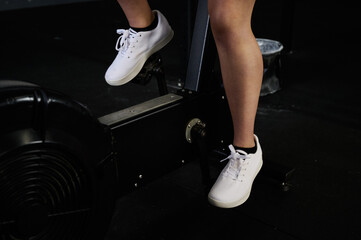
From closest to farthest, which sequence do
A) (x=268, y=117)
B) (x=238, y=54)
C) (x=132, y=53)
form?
(x=238, y=54), (x=132, y=53), (x=268, y=117)

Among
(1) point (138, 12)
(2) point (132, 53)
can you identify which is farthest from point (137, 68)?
(1) point (138, 12)

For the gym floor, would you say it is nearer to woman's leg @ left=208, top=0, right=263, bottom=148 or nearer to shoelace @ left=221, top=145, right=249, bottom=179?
shoelace @ left=221, top=145, right=249, bottom=179

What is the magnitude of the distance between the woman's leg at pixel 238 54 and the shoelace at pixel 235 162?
0.07 metres

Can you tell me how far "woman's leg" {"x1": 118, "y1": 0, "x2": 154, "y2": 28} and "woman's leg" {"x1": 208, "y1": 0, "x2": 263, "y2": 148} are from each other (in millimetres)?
280

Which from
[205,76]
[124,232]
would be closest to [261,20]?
[205,76]

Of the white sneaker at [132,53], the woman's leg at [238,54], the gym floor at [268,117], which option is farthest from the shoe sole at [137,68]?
the gym floor at [268,117]

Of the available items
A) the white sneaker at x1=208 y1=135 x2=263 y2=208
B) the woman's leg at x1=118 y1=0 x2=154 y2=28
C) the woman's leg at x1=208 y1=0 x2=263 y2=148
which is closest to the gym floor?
the white sneaker at x1=208 y1=135 x2=263 y2=208

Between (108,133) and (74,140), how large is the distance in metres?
0.17

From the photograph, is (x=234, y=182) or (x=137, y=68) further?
(x=137, y=68)

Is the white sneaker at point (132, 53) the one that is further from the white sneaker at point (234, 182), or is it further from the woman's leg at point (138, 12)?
the white sneaker at point (234, 182)

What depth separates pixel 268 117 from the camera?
2111 millimetres

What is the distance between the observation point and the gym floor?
1.30 metres

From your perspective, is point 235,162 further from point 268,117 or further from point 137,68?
point 268,117

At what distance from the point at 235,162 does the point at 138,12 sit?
53cm
